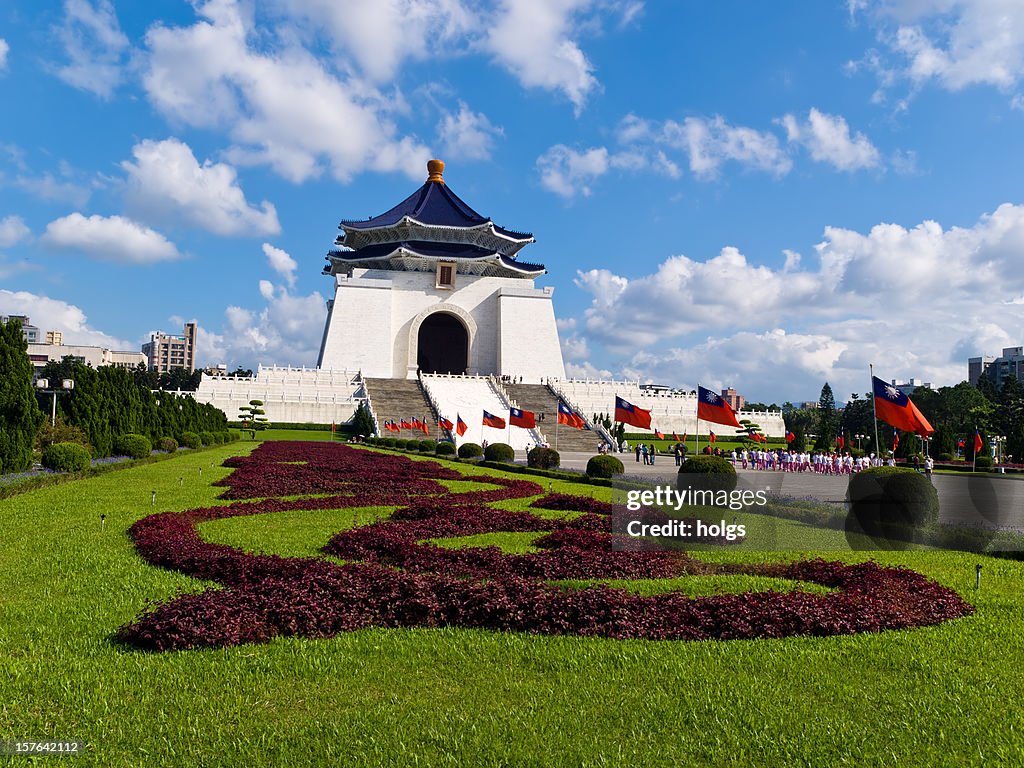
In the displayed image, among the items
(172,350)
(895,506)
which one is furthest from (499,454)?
(172,350)

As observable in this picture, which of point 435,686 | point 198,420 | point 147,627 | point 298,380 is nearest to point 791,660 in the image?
point 435,686

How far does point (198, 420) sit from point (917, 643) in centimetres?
2481

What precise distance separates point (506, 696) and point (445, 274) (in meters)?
46.2

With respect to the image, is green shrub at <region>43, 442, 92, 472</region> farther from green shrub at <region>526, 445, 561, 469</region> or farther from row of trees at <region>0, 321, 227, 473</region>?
green shrub at <region>526, 445, 561, 469</region>

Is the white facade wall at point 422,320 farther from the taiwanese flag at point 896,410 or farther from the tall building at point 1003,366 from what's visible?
the tall building at point 1003,366

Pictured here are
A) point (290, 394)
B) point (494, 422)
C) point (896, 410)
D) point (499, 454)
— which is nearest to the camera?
point (896, 410)

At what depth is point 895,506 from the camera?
836 centimetres

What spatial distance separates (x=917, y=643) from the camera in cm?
446

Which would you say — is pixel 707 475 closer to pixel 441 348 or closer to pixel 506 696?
pixel 506 696

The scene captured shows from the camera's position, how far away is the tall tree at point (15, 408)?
40.8 ft

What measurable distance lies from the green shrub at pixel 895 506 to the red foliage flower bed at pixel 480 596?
241 cm

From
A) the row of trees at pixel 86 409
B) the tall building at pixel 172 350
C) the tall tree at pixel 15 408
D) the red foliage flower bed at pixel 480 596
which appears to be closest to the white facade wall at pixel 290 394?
the row of trees at pixel 86 409

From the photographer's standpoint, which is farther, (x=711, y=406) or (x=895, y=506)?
(x=711, y=406)

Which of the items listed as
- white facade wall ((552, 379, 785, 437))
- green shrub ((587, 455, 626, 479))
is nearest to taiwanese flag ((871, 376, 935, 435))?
green shrub ((587, 455, 626, 479))
